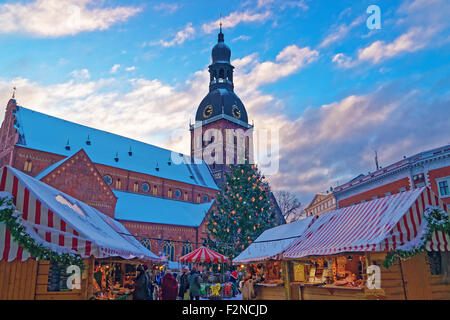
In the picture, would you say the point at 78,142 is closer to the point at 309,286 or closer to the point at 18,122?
the point at 18,122

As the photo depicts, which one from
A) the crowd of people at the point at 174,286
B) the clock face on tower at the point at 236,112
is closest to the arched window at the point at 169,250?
the crowd of people at the point at 174,286

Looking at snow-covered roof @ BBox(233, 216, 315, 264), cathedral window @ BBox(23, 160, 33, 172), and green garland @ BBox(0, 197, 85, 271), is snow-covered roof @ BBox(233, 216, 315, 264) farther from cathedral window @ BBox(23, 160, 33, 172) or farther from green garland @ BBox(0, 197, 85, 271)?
cathedral window @ BBox(23, 160, 33, 172)

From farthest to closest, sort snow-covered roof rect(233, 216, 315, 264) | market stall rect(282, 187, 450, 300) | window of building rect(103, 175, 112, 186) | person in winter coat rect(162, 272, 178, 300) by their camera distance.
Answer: window of building rect(103, 175, 112, 186), snow-covered roof rect(233, 216, 315, 264), person in winter coat rect(162, 272, 178, 300), market stall rect(282, 187, 450, 300)

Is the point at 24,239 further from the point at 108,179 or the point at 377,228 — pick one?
the point at 108,179

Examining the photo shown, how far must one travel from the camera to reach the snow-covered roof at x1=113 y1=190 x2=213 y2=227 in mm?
39062

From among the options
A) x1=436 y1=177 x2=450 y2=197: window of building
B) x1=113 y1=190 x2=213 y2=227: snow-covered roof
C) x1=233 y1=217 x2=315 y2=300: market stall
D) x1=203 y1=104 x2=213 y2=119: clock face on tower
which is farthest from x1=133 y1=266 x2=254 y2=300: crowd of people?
x1=203 y1=104 x2=213 y2=119: clock face on tower

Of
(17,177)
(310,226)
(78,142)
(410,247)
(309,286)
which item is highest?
(78,142)

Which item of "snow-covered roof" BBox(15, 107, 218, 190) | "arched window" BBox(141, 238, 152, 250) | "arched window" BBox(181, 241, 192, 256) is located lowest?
"arched window" BBox(181, 241, 192, 256)

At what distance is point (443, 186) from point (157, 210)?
31281 mm

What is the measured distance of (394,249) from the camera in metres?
9.90

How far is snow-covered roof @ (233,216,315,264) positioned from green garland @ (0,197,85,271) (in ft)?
29.1

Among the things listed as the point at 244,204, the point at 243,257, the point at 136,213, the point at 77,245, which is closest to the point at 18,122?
the point at 136,213
